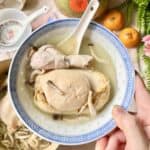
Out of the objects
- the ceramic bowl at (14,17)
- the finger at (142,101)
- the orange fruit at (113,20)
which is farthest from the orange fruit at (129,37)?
the ceramic bowl at (14,17)

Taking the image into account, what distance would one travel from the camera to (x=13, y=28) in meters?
1.20

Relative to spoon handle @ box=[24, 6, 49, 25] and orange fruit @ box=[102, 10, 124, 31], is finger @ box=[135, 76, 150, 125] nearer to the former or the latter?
orange fruit @ box=[102, 10, 124, 31]

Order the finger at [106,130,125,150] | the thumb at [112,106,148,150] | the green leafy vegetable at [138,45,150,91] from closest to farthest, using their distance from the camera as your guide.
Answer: the thumb at [112,106,148,150]
the finger at [106,130,125,150]
the green leafy vegetable at [138,45,150,91]

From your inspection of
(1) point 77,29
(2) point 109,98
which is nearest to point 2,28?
(1) point 77,29

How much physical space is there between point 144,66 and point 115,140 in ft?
0.78

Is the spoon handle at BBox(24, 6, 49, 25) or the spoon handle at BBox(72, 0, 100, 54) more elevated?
the spoon handle at BBox(24, 6, 49, 25)

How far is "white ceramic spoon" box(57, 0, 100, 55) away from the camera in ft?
3.55

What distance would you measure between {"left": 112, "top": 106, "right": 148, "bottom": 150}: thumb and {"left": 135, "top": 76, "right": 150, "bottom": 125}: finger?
87 mm

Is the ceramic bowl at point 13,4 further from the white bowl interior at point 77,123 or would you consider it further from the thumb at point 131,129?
the thumb at point 131,129

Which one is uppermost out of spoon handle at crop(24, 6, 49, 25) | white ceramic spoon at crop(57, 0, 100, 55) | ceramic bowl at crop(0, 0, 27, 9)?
ceramic bowl at crop(0, 0, 27, 9)

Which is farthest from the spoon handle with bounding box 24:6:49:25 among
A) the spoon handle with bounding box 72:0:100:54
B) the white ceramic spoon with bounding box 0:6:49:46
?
the spoon handle with bounding box 72:0:100:54

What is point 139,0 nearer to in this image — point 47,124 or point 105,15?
point 105,15

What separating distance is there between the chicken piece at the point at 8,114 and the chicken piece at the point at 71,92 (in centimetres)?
6

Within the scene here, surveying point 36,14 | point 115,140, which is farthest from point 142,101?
point 36,14
